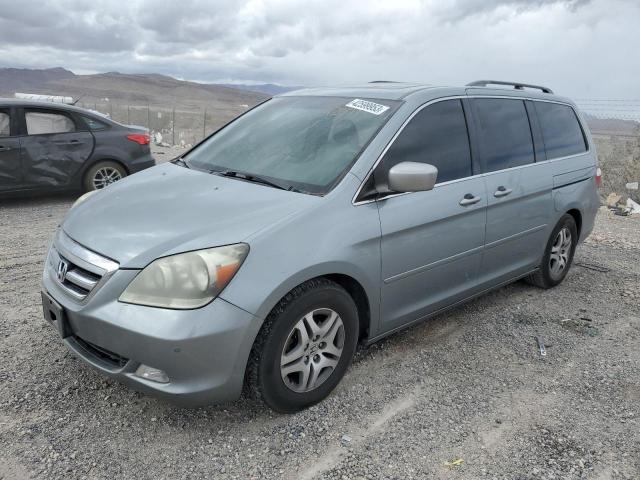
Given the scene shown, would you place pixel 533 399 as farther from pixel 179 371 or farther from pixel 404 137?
pixel 179 371

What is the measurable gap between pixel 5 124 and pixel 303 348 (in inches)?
248

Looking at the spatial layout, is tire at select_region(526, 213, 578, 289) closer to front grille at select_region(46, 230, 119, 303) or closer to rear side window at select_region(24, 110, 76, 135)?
front grille at select_region(46, 230, 119, 303)

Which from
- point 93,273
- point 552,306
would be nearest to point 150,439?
point 93,273

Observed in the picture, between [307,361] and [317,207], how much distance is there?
32.0 inches

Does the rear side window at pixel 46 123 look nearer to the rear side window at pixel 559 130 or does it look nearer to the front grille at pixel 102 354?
the front grille at pixel 102 354

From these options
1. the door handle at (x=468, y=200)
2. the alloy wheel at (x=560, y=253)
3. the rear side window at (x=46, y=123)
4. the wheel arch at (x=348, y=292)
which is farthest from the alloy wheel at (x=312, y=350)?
the rear side window at (x=46, y=123)

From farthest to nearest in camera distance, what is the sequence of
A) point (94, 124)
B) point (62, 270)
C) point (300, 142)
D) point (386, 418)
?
point (94, 124), point (300, 142), point (386, 418), point (62, 270)

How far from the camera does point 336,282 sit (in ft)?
9.87

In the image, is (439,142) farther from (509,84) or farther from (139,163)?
(139,163)

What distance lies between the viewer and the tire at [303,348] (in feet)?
8.81

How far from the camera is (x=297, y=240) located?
2730mm

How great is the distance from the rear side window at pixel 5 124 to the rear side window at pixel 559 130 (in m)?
6.44

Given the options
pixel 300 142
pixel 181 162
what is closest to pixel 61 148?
pixel 181 162

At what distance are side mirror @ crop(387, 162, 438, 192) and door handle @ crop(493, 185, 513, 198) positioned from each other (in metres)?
1.04
